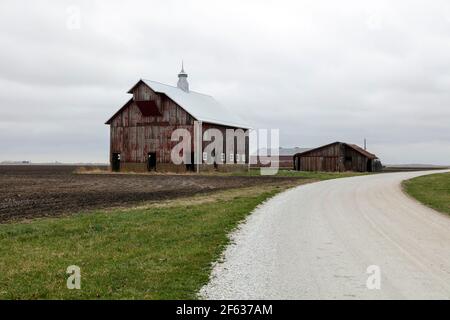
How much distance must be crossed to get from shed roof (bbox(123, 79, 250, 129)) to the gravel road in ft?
132

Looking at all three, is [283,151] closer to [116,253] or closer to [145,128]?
[145,128]

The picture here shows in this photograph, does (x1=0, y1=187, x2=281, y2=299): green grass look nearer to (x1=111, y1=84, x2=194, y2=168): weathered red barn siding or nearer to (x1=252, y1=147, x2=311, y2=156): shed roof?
(x1=111, y1=84, x2=194, y2=168): weathered red barn siding

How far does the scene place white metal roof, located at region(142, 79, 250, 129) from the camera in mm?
56750

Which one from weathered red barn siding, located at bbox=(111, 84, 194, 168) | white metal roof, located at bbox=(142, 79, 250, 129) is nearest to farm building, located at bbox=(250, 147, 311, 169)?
white metal roof, located at bbox=(142, 79, 250, 129)

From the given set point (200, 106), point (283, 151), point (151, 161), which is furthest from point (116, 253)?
point (283, 151)

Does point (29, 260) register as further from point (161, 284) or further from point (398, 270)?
point (398, 270)

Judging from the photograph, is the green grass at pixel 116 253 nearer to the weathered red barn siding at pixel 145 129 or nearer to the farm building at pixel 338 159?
the weathered red barn siding at pixel 145 129

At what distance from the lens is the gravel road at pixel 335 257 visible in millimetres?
7301

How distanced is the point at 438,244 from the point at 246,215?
24.7ft

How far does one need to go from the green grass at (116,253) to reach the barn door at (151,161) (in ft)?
131

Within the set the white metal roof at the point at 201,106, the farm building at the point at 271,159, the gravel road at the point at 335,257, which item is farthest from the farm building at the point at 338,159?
the gravel road at the point at 335,257

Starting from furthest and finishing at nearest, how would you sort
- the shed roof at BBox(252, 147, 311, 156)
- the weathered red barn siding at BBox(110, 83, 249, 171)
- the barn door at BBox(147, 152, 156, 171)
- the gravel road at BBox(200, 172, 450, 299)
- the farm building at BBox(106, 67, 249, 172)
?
1. the shed roof at BBox(252, 147, 311, 156)
2. the barn door at BBox(147, 152, 156, 171)
3. the weathered red barn siding at BBox(110, 83, 249, 171)
4. the farm building at BBox(106, 67, 249, 172)
5. the gravel road at BBox(200, 172, 450, 299)

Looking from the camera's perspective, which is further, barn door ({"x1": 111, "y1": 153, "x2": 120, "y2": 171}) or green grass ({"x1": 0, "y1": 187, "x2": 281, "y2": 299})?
barn door ({"x1": 111, "y1": 153, "x2": 120, "y2": 171})
